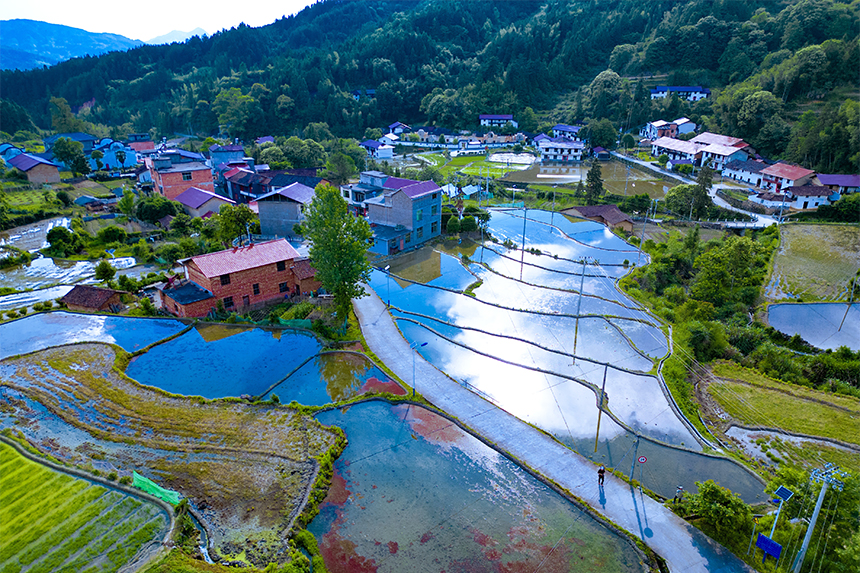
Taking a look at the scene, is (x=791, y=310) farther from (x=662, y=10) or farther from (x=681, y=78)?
(x=662, y=10)

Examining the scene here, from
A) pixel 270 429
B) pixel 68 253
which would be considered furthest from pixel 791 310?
pixel 68 253

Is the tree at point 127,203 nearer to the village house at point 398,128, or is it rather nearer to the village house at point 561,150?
the village house at point 398,128

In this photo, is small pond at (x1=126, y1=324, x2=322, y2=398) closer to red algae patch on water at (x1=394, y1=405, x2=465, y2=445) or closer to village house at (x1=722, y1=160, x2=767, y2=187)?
red algae patch on water at (x1=394, y1=405, x2=465, y2=445)

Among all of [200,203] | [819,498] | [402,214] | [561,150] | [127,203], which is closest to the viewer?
[819,498]

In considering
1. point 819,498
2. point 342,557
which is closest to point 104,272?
point 342,557

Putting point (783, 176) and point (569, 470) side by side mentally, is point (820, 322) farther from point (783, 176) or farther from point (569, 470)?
point (783, 176)

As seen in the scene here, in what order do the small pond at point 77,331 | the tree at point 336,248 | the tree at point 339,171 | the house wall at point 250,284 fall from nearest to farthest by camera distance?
1. the small pond at point 77,331
2. the tree at point 336,248
3. the house wall at point 250,284
4. the tree at point 339,171

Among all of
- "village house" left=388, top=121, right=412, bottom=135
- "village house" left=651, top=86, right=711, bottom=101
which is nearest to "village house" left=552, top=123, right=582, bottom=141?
"village house" left=651, top=86, right=711, bottom=101

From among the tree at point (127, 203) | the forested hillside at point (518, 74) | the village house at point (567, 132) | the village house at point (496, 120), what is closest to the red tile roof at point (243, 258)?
the tree at point (127, 203)
